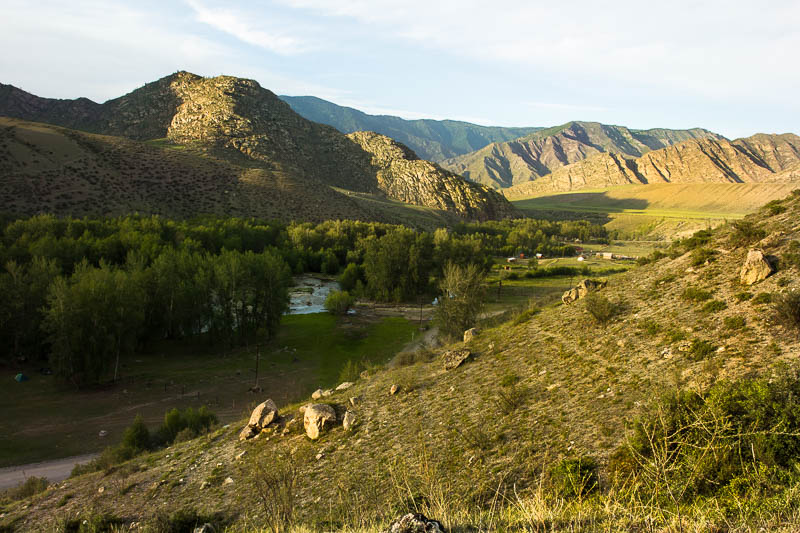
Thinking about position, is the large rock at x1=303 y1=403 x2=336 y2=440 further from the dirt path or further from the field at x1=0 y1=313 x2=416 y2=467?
the dirt path

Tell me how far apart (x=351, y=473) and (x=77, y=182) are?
334ft

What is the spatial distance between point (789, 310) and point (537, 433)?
276 inches

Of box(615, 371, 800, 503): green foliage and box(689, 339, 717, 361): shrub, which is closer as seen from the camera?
box(615, 371, 800, 503): green foliage

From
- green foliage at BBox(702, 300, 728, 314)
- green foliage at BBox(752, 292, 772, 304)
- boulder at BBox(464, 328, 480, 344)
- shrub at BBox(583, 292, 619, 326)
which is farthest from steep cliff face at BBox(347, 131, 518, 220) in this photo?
green foliage at BBox(752, 292, 772, 304)

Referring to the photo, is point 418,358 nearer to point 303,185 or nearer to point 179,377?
point 179,377

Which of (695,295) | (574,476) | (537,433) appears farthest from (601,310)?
(574,476)

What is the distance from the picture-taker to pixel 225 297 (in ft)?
146

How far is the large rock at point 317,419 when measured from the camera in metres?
15.0

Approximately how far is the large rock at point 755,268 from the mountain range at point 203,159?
9981cm

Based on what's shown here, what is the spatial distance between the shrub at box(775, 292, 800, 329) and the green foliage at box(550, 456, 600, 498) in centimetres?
644

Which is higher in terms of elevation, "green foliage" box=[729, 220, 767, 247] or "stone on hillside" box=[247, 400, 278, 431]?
"green foliage" box=[729, 220, 767, 247]

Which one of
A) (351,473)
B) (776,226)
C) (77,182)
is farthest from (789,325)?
(77,182)

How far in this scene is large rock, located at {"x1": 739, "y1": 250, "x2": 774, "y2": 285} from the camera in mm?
12977

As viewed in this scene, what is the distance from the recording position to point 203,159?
374 ft
